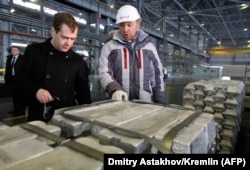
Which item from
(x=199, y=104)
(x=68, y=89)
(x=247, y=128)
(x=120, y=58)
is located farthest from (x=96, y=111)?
(x=247, y=128)

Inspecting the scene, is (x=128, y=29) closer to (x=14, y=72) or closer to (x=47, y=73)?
(x=47, y=73)

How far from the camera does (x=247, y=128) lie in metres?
5.01

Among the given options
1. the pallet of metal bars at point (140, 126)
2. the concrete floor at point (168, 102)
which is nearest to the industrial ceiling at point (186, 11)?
the concrete floor at point (168, 102)

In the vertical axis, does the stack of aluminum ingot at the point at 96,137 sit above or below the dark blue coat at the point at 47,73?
below

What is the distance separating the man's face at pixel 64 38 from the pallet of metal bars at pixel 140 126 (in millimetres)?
744

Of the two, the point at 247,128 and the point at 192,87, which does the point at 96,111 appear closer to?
the point at 192,87

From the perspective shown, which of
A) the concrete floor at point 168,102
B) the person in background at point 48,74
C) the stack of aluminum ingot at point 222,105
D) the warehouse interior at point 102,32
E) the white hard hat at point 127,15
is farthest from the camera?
the warehouse interior at point 102,32

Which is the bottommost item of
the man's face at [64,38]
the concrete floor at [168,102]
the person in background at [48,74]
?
the concrete floor at [168,102]

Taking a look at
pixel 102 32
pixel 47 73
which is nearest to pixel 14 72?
pixel 47 73

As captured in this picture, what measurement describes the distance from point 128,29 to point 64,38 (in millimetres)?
707

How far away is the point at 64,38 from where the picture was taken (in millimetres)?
1819

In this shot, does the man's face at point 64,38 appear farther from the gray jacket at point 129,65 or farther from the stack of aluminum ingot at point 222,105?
the stack of aluminum ingot at point 222,105

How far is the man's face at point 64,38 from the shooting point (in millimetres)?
1769

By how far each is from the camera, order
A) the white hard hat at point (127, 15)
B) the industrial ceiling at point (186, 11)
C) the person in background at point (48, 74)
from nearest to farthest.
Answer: the person in background at point (48, 74) < the white hard hat at point (127, 15) < the industrial ceiling at point (186, 11)
